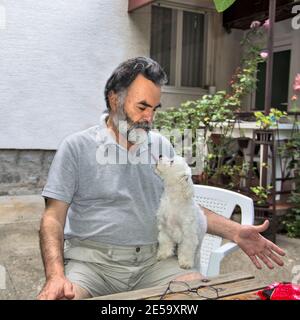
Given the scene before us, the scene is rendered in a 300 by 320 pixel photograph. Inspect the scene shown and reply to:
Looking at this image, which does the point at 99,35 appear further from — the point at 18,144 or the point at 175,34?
the point at 18,144

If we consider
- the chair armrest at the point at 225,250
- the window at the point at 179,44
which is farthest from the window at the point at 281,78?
the chair armrest at the point at 225,250

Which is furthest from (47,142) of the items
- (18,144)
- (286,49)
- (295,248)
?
(286,49)

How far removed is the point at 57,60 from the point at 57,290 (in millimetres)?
4532

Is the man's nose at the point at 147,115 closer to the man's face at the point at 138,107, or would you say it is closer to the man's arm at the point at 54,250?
the man's face at the point at 138,107

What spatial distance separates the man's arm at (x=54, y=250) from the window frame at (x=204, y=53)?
4710mm

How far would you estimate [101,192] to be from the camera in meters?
1.83

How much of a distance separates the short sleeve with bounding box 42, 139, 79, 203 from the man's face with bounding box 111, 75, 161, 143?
10.9 inches

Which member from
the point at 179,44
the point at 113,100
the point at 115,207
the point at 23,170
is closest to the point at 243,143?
the point at 179,44

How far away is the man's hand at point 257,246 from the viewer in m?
1.87

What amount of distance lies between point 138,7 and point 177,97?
1509 millimetres

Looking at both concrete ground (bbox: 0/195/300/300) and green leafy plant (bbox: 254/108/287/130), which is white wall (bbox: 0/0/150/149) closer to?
concrete ground (bbox: 0/195/300/300)

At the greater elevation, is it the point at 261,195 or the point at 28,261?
the point at 261,195

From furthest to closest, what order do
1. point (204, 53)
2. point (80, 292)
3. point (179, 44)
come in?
point (204, 53), point (179, 44), point (80, 292)

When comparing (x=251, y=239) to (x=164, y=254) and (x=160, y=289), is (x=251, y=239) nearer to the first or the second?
(x=164, y=254)
